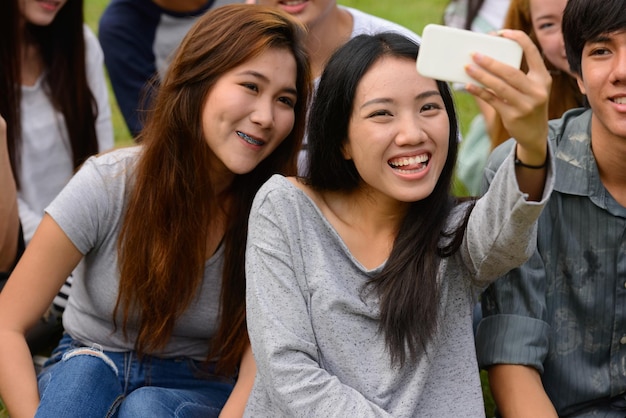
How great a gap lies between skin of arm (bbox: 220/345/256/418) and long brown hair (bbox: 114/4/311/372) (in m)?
0.07

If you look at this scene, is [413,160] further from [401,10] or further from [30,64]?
[401,10]

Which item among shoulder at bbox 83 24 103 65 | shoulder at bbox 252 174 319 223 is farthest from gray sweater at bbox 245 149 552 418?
shoulder at bbox 83 24 103 65

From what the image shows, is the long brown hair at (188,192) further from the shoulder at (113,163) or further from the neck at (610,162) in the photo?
the neck at (610,162)

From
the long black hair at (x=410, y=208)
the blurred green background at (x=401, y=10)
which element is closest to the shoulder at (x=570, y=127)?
the long black hair at (x=410, y=208)

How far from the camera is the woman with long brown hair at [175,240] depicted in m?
2.82

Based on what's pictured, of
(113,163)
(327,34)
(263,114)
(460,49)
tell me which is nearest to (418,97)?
(460,49)

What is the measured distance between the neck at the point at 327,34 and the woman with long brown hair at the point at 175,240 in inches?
25.7

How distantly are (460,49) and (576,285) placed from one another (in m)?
0.97

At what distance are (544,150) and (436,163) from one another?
1.31 ft

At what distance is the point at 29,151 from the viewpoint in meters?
3.99

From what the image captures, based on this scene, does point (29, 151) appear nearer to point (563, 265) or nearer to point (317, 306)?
point (317, 306)

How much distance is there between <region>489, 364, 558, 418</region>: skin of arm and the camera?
2621mm

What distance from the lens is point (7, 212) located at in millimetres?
3201

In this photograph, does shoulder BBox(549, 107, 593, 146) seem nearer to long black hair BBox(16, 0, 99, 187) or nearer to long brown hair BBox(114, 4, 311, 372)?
long brown hair BBox(114, 4, 311, 372)
